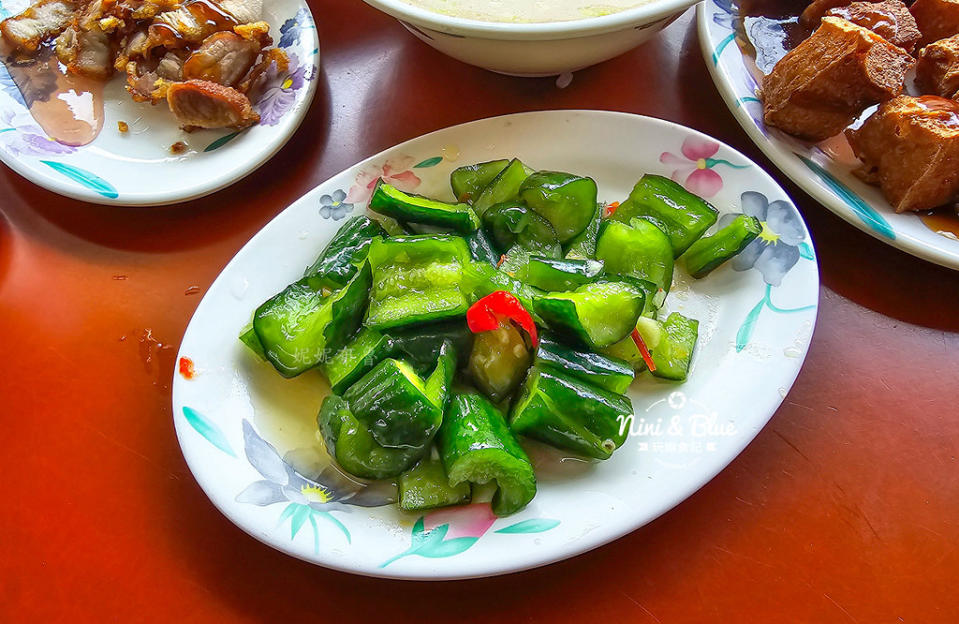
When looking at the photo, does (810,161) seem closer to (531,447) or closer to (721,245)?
(721,245)

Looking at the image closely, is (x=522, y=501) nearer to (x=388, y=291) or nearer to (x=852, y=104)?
(x=388, y=291)

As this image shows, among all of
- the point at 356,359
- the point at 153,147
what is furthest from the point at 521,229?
the point at 153,147

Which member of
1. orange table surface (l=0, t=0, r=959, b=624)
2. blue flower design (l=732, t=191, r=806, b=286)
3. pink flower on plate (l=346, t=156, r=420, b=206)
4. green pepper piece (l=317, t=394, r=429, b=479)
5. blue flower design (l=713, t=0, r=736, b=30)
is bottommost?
orange table surface (l=0, t=0, r=959, b=624)

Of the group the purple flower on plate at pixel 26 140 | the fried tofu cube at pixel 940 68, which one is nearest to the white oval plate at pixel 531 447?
the fried tofu cube at pixel 940 68

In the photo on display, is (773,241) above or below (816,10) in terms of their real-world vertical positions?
below

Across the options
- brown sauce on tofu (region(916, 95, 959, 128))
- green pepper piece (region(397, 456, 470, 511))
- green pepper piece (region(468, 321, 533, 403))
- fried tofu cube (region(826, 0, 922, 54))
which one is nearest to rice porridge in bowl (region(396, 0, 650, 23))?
fried tofu cube (region(826, 0, 922, 54))

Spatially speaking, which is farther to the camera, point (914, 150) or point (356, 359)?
point (914, 150)

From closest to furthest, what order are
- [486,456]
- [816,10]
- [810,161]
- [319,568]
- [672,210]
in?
[486,456]
[319,568]
[672,210]
[810,161]
[816,10]

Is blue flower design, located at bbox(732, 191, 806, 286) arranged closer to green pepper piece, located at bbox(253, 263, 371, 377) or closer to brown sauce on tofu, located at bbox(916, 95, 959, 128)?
brown sauce on tofu, located at bbox(916, 95, 959, 128)
